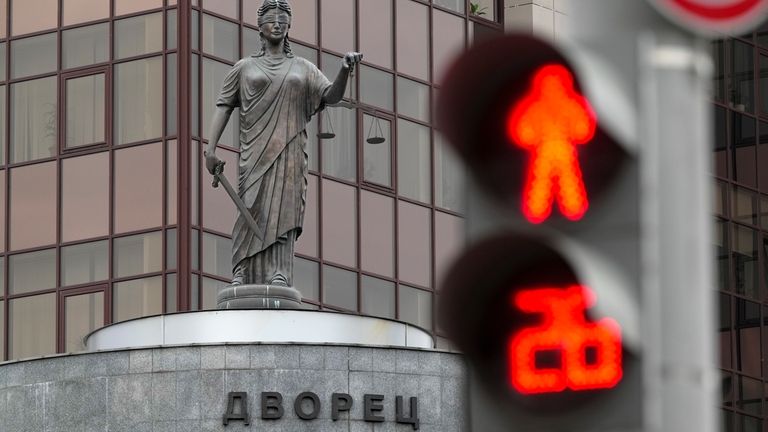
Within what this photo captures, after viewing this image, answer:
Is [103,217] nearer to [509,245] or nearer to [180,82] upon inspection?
[180,82]

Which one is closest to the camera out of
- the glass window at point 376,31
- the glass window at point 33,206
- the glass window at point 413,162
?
the glass window at point 33,206

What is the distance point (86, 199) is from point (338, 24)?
614 centimetres

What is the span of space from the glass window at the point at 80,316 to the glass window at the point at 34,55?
15.0ft

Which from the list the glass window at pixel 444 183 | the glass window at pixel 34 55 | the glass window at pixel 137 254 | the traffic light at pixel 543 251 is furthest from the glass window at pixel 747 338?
the traffic light at pixel 543 251

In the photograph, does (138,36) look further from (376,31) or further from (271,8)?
(271,8)

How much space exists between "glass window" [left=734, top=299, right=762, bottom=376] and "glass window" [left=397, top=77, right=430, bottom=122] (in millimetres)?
11257

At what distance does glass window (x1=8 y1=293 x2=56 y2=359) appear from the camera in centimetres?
4309

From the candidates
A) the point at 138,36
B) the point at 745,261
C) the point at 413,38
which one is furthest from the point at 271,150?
the point at 745,261

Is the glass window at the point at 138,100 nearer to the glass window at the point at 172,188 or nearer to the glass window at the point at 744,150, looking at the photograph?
the glass window at the point at 172,188

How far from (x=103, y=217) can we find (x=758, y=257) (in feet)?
60.5

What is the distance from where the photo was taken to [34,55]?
4419cm

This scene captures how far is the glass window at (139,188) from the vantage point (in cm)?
4234

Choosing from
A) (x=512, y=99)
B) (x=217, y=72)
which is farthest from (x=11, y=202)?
(x=512, y=99)

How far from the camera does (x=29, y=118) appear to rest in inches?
1750
